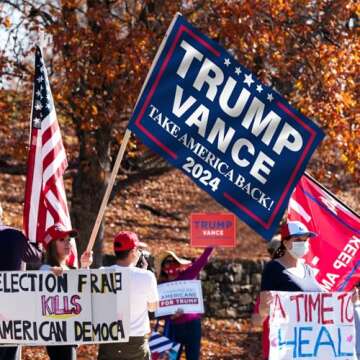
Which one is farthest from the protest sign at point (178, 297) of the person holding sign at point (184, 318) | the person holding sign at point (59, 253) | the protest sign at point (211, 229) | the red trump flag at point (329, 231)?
the person holding sign at point (59, 253)

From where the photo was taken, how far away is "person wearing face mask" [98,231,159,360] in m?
8.97

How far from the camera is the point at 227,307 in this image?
1988 centimetres

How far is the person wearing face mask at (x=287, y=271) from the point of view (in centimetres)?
922

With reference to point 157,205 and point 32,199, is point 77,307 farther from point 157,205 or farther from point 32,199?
point 157,205

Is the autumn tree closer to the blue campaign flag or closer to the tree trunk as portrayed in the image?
the tree trunk

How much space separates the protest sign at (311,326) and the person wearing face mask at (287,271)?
7 centimetres

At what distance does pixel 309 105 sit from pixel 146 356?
6679mm

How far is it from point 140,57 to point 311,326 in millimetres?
5550

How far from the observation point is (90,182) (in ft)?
53.1

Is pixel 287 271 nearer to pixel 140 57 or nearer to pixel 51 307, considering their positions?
pixel 51 307

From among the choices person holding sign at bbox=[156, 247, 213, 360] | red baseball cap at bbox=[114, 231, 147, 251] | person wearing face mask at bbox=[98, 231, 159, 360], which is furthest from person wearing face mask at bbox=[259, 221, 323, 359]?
person holding sign at bbox=[156, 247, 213, 360]

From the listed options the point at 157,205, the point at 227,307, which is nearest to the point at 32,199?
the point at 227,307

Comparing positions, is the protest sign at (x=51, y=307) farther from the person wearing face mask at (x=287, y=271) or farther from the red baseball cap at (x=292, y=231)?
the red baseball cap at (x=292, y=231)

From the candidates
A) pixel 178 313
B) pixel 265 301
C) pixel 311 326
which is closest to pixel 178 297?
pixel 178 313
